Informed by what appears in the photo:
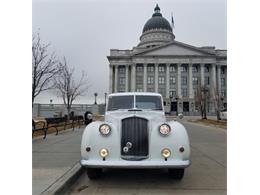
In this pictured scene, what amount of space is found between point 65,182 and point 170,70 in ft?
258

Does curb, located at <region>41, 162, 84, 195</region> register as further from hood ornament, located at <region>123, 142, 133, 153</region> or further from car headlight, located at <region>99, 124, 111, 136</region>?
hood ornament, located at <region>123, 142, 133, 153</region>

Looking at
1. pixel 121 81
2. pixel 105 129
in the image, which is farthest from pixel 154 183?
pixel 121 81

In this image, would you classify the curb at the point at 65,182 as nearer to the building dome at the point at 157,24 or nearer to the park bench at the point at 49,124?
the park bench at the point at 49,124

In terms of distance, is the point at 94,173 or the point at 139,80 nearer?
the point at 94,173

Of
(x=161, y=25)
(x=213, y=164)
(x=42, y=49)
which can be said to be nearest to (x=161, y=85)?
(x=161, y=25)

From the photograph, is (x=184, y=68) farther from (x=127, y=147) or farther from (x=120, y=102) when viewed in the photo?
(x=127, y=147)

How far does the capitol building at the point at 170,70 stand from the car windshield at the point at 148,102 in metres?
70.0

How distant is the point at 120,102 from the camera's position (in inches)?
251

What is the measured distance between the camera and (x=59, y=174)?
5.26 meters

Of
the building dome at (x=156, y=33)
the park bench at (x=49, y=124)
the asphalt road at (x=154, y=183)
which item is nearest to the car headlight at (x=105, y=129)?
the asphalt road at (x=154, y=183)

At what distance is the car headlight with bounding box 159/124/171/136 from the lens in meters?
4.67

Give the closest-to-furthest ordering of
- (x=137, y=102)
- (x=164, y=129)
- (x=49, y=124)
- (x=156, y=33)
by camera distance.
A: (x=164, y=129)
(x=137, y=102)
(x=49, y=124)
(x=156, y=33)

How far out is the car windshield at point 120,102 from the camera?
20.5 feet
